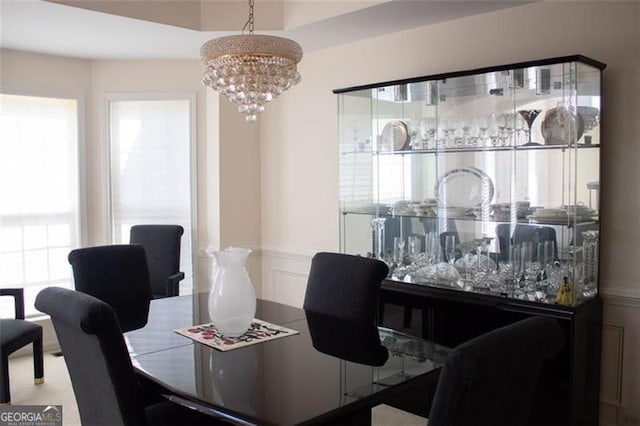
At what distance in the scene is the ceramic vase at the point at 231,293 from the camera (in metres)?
2.44

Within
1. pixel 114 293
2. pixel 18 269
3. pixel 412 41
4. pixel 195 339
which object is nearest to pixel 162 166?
pixel 18 269

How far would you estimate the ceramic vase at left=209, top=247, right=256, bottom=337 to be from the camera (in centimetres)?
244

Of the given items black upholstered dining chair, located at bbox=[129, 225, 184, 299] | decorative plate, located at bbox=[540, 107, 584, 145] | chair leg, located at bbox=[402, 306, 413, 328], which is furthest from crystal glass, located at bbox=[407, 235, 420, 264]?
black upholstered dining chair, located at bbox=[129, 225, 184, 299]

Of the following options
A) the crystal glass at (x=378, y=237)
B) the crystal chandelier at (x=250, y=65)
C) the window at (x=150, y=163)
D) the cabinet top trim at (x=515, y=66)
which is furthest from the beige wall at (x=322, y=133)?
the crystal chandelier at (x=250, y=65)

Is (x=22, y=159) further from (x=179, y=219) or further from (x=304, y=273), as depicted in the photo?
(x=304, y=273)

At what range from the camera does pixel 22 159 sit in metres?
4.61

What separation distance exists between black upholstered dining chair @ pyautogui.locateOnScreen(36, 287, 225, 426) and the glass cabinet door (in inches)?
80.1

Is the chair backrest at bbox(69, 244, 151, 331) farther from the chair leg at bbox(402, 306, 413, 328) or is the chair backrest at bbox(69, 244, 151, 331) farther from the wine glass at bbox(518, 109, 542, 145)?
the wine glass at bbox(518, 109, 542, 145)

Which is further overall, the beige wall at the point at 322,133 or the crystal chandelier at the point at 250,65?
the beige wall at the point at 322,133

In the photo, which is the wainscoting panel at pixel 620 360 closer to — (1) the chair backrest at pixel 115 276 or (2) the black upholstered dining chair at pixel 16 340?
(1) the chair backrest at pixel 115 276

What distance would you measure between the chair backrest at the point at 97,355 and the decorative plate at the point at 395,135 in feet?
7.52

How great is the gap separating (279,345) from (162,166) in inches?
118

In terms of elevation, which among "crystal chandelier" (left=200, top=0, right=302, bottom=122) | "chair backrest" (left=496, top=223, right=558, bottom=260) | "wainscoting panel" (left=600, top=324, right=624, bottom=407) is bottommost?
"wainscoting panel" (left=600, top=324, right=624, bottom=407)

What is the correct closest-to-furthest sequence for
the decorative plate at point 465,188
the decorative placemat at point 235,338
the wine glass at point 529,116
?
the decorative placemat at point 235,338
the wine glass at point 529,116
the decorative plate at point 465,188
